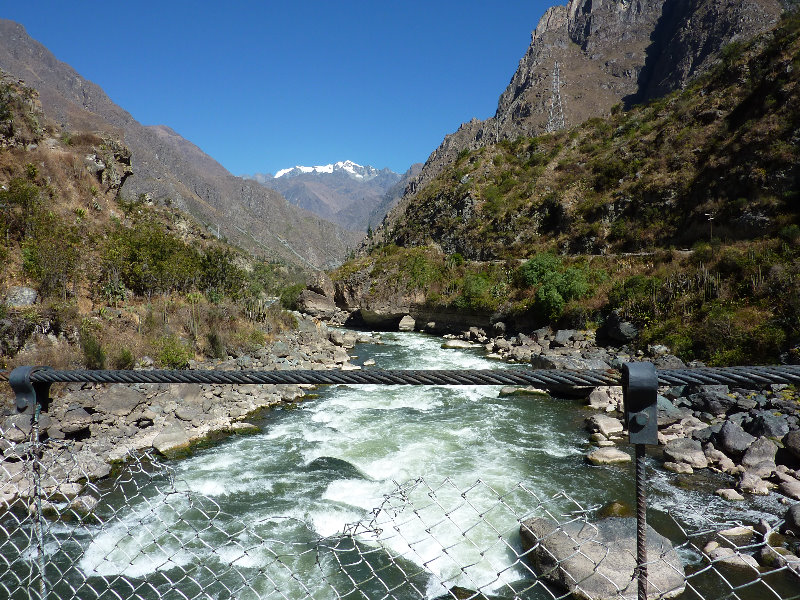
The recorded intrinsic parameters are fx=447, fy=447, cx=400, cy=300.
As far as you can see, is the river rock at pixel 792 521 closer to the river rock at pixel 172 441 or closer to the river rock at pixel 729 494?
the river rock at pixel 729 494

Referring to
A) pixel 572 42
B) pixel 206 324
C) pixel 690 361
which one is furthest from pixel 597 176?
pixel 572 42

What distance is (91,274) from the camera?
19484mm

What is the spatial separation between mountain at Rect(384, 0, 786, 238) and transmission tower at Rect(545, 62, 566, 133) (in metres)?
0.42

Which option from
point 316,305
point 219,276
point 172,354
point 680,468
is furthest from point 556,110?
point 680,468

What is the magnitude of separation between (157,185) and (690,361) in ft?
455

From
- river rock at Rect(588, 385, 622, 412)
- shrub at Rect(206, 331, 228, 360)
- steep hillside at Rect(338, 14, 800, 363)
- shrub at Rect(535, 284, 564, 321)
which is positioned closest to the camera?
river rock at Rect(588, 385, 622, 412)

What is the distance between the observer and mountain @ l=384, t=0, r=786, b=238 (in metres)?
82.8

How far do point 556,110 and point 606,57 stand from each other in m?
32.8

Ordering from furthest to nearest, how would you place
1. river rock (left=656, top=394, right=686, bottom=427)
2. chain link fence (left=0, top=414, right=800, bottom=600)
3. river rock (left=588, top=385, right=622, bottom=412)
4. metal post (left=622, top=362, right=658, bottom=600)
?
river rock (left=588, top=385, right=622, bottom=412) → river rock (left=656, top=394, right=686, bottom=427) → chain link fence (left=0, top=414, right=800, bottom=600) → metal post (left=622, top=362, right=658, bottom=600)

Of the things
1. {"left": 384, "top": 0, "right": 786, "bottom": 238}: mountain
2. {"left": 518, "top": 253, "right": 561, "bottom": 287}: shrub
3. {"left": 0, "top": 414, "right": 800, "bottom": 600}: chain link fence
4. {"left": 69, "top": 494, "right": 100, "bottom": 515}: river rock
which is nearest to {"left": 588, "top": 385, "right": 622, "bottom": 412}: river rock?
{"left": 0, "top": 414, "right": 800, "bottom": 600}: chain link fence

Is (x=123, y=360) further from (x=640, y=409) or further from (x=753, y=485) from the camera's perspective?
(x=753, y=485)

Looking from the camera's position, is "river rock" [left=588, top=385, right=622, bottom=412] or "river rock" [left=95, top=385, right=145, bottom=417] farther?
"river rock" [left=588, top=385, right=622, bottom=412]

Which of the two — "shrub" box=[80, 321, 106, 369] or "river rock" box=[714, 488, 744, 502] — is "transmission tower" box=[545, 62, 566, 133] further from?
"river rock" box=[714, 488, 744, 502]

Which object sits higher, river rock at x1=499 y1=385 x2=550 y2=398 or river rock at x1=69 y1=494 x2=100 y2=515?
river rock at x1=69 y1=494 x2=100 y2=515
